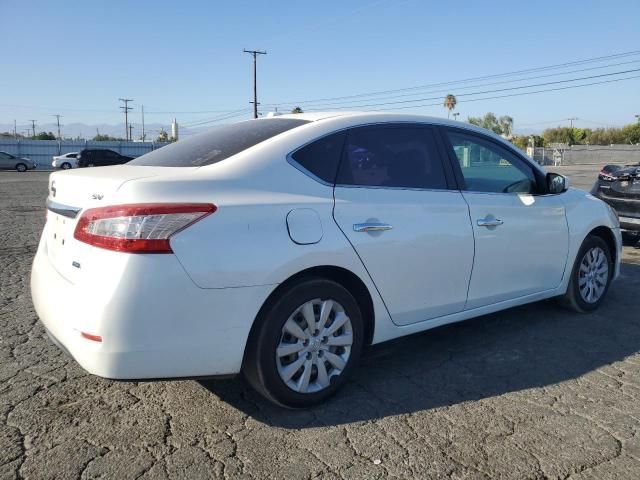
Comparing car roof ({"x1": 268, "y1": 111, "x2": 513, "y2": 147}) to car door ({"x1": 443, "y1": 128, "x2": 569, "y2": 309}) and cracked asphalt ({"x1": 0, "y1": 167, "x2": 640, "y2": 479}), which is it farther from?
cracked asphalt ({"x1": 0, "y1": 167, "x2": 640, "y2": 479})

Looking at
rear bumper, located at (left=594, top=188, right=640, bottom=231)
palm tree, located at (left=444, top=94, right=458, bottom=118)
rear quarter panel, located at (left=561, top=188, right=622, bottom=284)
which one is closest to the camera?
rear quarter panel, located at (left=561, top=188, right=622, bottom=284)

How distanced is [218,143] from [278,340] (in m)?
1.32

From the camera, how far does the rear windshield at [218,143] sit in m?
3.19

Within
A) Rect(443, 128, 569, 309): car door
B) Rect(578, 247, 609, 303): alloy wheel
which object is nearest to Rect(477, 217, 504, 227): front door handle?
Rect(443, 128, 569, 309): car door

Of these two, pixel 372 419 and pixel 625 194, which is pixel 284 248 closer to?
pixel 372 419

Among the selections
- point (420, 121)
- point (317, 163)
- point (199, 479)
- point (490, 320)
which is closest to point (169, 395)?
point (199, 479)

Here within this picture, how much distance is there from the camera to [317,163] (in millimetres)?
3168

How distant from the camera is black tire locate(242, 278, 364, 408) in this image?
9.30 feet

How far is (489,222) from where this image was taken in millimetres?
3824

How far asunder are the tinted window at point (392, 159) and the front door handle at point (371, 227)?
27 centimetres

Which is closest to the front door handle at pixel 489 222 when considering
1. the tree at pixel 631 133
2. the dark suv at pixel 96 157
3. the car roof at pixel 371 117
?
the car roof at pixel 371 117

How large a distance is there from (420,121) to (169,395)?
7.85 feet

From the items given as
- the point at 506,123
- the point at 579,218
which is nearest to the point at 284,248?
the point at 579,218

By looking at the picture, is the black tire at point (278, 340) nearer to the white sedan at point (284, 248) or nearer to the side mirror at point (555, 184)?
the white sedan at point (284, 248)
